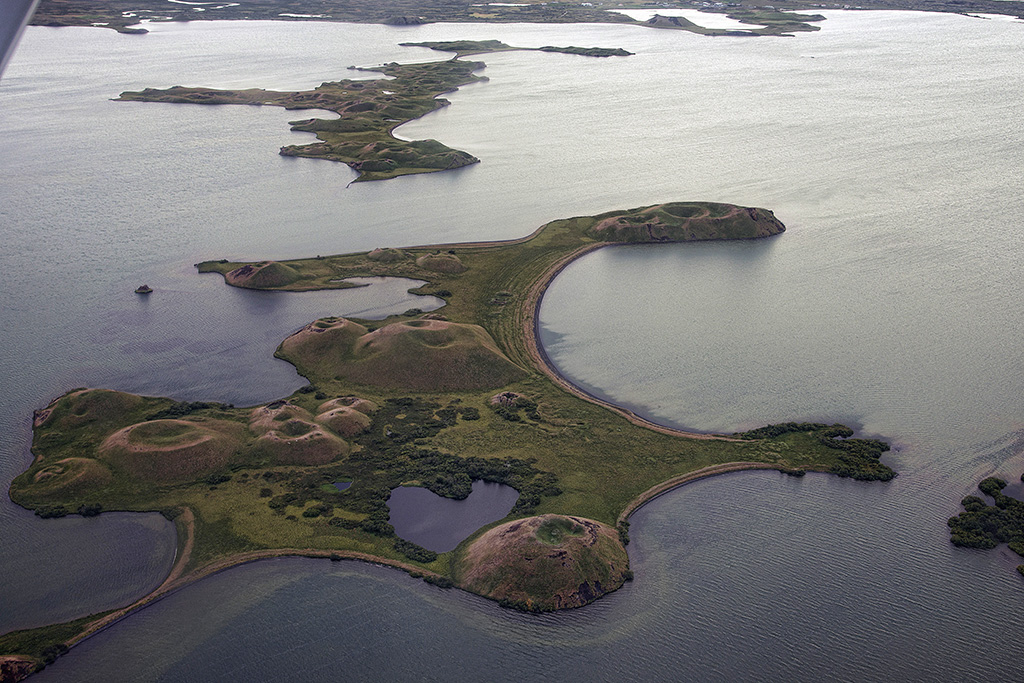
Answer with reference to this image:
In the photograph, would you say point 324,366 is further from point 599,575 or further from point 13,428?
point 599,575

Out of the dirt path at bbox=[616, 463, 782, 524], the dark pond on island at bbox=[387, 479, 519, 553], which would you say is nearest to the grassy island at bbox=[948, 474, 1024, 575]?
the dirt path at bbox=[616, 463, 782, 524]

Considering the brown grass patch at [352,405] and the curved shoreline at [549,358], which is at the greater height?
the curved shoreline at [549,358]

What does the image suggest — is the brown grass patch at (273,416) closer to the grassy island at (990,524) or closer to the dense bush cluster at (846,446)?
the dense bush cluster at (846,446)

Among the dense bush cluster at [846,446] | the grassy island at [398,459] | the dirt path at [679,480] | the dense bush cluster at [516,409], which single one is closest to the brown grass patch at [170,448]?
the grassy island at [398,459]

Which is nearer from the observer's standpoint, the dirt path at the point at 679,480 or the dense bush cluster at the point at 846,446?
the dirt path at the point at 679,480

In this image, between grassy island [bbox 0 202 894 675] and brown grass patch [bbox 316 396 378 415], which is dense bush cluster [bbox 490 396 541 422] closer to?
grassy island [bbox 0 202 894 675]
